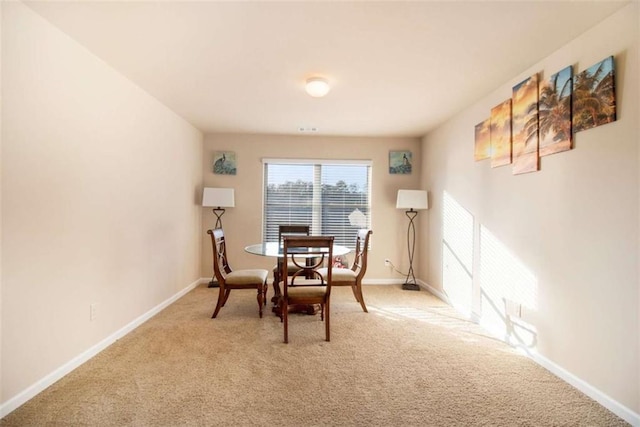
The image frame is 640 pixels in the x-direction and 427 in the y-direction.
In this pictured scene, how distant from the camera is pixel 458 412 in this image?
1800 mm

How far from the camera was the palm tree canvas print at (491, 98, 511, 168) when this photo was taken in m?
2.81

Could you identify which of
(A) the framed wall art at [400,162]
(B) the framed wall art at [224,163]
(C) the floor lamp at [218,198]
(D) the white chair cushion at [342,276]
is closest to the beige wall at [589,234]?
(D) the white chair cushion at [342,276]

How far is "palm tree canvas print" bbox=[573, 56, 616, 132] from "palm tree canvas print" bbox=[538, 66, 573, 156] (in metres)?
0.05

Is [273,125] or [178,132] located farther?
[273,125]

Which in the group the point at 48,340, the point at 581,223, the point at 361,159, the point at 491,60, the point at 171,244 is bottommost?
the point at 48,340

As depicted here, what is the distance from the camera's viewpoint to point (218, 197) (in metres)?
4.57

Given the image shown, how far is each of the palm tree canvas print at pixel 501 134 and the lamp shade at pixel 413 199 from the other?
1571mm

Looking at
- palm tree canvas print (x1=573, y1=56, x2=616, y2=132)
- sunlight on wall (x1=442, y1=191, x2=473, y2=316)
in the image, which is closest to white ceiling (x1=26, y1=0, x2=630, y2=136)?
palm tree canvas print (x1=573, y1=56, x2=616, y2=132)

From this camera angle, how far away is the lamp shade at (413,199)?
4.57 metres

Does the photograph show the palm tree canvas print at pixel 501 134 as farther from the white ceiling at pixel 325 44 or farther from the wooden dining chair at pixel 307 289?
the wooden dining chair at pixel 307 289

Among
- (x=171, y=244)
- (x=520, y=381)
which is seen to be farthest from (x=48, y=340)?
(x=520, y=381)

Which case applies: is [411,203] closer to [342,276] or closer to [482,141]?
[482,141]

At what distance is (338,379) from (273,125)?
3392 millimetres

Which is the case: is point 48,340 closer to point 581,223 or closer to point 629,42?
point 581,223
